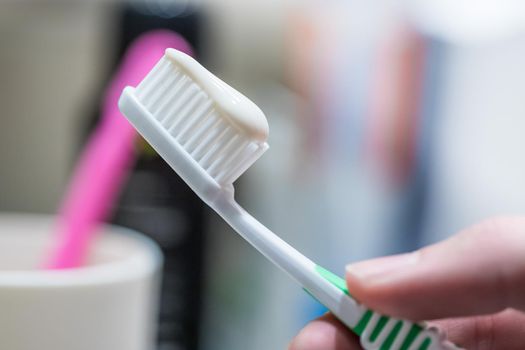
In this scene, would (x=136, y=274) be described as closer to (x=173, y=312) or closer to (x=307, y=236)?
(x=173, y=312)

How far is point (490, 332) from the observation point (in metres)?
0.37

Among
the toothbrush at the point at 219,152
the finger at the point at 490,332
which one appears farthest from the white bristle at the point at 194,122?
the finger at the point at 490,332

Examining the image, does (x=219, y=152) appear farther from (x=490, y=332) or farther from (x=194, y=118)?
(x=490, y=332)

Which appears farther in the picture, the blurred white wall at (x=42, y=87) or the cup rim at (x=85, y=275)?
the blurred white wall at (x=42, y=87)

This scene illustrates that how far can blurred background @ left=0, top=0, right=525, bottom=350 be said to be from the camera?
604 mm

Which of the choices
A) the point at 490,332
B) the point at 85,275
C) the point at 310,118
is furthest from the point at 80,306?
the point at 310,118

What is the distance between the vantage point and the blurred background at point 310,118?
60 cm

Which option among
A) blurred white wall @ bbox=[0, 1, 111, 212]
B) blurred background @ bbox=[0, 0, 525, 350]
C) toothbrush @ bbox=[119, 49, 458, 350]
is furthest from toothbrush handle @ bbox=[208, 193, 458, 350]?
blurred white wall @ bbox=[0, 1, 111, 212]

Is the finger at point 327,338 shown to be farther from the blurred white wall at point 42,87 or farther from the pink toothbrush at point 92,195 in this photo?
the blurred white wall at point 42,87

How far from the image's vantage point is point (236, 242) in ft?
2.13

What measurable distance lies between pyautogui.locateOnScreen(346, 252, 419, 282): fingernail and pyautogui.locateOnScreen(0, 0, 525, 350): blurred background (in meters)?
0.26

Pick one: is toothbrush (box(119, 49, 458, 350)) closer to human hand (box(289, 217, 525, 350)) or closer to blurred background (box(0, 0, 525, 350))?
human hand (box(289, 217, 525, 350))

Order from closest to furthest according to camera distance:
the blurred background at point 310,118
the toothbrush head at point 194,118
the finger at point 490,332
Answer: the toothbrush head at point 194,118 < the finger at point 490,332 < the blurred background at point 310,118

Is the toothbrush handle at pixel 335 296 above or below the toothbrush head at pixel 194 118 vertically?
below
